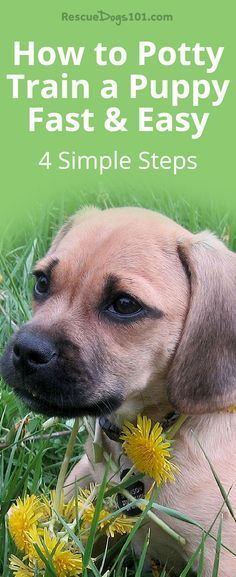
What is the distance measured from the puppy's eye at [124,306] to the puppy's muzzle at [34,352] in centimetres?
31

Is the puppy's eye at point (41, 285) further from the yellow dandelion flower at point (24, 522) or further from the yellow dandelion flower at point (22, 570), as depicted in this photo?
the yellow dandelion flower at point (22, 570)

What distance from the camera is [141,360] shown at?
119 inches

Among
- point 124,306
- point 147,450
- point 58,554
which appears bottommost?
point 58,554

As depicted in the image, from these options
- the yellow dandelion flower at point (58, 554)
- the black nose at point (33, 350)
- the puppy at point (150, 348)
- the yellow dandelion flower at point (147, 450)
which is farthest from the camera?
the puppy at point (150, 348)

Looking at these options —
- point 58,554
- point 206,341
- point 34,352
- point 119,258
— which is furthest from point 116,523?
point 119,258

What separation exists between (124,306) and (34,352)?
43 centimetres

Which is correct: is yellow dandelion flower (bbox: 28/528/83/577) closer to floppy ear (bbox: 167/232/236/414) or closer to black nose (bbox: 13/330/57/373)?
black nose (bbox: 13/330/57/373)

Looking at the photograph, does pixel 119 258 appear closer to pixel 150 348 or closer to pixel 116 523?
pixel 150 348

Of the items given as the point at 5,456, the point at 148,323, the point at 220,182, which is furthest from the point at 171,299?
the point at 220,182

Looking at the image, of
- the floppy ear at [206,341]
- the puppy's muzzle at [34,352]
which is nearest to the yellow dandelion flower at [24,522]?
the puppy's muzzle at [34,352]

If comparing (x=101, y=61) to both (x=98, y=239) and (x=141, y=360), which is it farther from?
(x=141, y=360)

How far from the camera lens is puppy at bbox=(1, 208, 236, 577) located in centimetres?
289

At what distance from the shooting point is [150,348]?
3.04m

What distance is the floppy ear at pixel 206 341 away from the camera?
298cm
